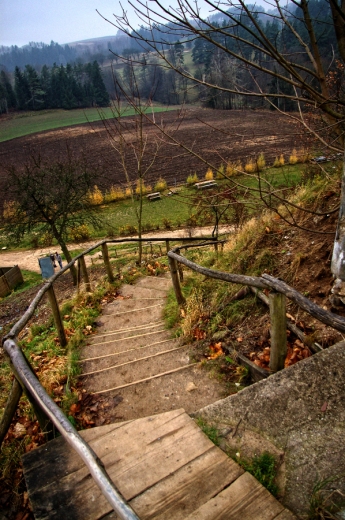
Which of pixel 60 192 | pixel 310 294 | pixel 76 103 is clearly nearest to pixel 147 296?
pixel 310 294

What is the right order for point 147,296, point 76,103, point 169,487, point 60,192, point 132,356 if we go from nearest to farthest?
point 169,487 → point 132,356 → point 147,296 → point 60,192 → point 76,103

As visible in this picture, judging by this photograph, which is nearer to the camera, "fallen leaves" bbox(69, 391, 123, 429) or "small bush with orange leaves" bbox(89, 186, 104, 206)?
"fallen leaves" bbox(69, 391, 123, 429)

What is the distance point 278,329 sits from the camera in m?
3.10

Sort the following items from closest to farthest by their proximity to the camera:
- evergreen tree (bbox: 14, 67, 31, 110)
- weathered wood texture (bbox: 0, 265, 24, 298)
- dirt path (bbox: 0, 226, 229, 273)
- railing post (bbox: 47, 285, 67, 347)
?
1. railing post (bbox: 47, 285, 67, 347)
2. weathered wood texture (bbox: 0, 265, 24, 298)
3. dirt path (bbox: 0, 226, 229, 273)
4. evergreen tree (bbox: 14, 67, 31, 110)

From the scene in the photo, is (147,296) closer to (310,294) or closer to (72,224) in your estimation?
(310,294)

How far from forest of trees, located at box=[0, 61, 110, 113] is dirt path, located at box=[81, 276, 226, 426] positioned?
82099mm

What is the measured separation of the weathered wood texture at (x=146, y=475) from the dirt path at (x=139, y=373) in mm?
924

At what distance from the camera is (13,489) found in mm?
2707

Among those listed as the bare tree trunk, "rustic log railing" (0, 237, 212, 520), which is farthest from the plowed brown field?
"rustic log railing" (0, 237, 212, 520)

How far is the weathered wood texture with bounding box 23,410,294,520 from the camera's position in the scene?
1.96 m

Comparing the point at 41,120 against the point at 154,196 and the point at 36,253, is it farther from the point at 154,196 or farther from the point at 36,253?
the point at 36,253

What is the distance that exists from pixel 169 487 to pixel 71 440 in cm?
69

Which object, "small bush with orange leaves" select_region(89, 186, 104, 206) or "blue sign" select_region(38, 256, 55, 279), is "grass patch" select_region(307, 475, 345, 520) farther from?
"small bush with orange leaves" select_region(89, 186, 104, 206)

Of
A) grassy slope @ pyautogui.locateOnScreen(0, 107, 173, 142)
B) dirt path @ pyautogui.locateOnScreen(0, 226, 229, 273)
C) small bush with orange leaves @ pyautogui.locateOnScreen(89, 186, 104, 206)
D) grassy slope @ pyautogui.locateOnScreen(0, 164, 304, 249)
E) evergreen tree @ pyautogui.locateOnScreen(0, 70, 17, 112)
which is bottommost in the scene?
dirt path @ pyautogui.locateOnScreen(0, 226, 229, 273)
